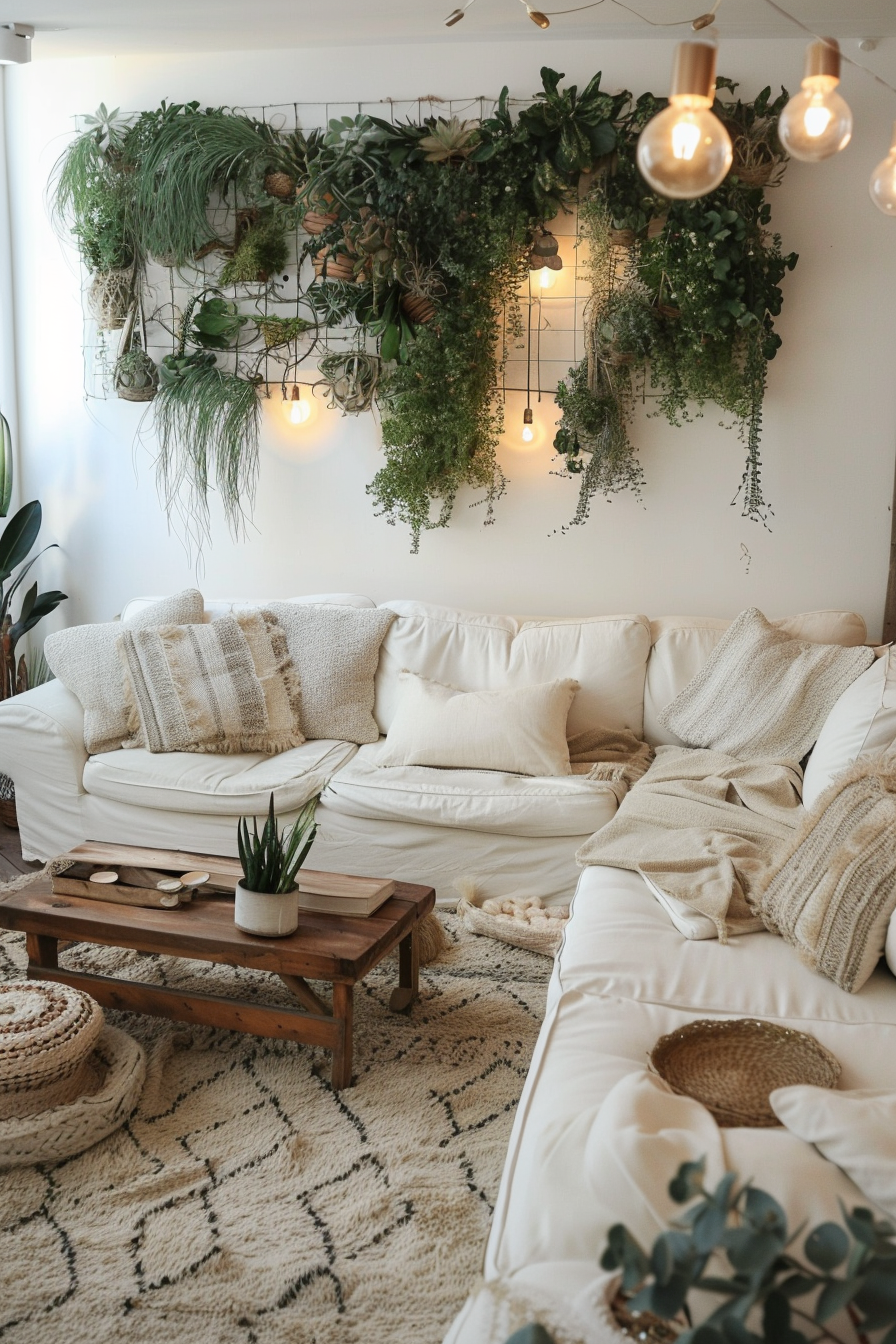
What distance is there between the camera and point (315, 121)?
3.89 m

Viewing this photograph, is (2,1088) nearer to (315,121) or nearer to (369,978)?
(369,978)

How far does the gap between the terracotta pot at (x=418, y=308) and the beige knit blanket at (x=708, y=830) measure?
5.69 feet

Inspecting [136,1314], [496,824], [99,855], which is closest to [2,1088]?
[136,1314]

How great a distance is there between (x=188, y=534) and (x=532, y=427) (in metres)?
1.45

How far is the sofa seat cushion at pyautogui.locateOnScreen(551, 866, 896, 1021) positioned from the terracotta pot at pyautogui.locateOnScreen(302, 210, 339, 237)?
8.72ft

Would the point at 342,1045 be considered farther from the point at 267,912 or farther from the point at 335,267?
the point at 335,267

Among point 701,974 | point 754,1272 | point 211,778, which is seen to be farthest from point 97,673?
point 754,1272

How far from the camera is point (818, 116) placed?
1384 millimetres

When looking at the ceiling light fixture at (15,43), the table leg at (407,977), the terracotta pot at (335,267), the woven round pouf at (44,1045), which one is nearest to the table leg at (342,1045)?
the table leg at (407,977)

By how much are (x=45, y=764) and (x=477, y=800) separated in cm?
145

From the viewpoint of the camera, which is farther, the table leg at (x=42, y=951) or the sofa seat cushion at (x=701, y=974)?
the table leg at (x=42, y=951)

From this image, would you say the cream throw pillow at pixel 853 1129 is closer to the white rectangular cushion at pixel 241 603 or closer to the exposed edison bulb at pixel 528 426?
the white rectangular cushion at pixel 241 603

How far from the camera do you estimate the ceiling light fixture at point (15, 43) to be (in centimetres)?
364

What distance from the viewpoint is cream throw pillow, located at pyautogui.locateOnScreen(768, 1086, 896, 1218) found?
1295 millimetres
